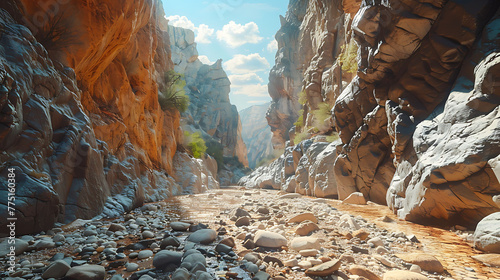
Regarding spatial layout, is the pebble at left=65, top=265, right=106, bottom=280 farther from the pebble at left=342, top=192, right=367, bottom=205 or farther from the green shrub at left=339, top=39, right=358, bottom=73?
the green shrub at left=339, top=39, right=358, bottom=73

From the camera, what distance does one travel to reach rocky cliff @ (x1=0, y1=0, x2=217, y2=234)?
3.63 metres

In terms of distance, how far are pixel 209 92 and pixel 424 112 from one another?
4964cm

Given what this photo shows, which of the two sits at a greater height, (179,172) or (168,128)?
(168,128)

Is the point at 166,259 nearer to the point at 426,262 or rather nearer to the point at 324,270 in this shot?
the point at 324,270

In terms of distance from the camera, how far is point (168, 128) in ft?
51.7

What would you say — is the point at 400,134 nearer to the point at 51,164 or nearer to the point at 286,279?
the point at 286,279

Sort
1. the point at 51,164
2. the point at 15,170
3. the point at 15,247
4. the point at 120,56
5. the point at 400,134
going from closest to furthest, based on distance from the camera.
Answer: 1. the point at 15,247
2. the point at 15,170
3. the point at 51,164
4. the point at 400,134
5. the point at 120,56

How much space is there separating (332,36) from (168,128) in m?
17.4

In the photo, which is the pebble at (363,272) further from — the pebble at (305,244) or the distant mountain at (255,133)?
the distant mountain at (255,133)

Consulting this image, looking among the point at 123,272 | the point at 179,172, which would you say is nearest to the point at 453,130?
the point at 123,272

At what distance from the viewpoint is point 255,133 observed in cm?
9575

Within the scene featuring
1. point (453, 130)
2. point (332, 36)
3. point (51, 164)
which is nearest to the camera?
point (51, 164)

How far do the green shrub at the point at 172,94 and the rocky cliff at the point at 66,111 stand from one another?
20.8 feet

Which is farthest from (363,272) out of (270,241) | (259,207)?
(259,207)
